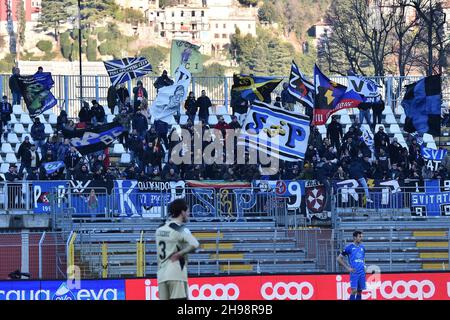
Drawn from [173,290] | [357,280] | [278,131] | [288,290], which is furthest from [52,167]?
[173,290]

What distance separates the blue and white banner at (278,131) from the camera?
1229 inches

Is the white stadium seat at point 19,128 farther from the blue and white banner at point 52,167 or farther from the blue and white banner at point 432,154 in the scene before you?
the blue and white banner at point 432,154

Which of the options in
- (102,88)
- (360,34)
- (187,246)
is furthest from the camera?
(360,34)

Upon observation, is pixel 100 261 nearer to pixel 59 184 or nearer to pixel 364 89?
pixel 59 184

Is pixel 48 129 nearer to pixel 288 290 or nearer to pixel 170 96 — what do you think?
pixel 170 96

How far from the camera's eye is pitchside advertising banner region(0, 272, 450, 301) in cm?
2473

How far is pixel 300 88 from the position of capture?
3469 cm

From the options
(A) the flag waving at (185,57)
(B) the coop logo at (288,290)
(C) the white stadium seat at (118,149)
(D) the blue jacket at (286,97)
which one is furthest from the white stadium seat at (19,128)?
(B) the coop logo at (288,290)

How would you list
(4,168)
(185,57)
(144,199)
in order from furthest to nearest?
(185,57), (4,168), (144,199)

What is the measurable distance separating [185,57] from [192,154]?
4.71 metres

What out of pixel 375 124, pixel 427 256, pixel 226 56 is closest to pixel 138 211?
pixel 427 256

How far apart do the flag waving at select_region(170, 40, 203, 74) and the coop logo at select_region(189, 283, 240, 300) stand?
13216 mm

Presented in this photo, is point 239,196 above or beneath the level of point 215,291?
above

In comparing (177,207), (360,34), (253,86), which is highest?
(360,34)
